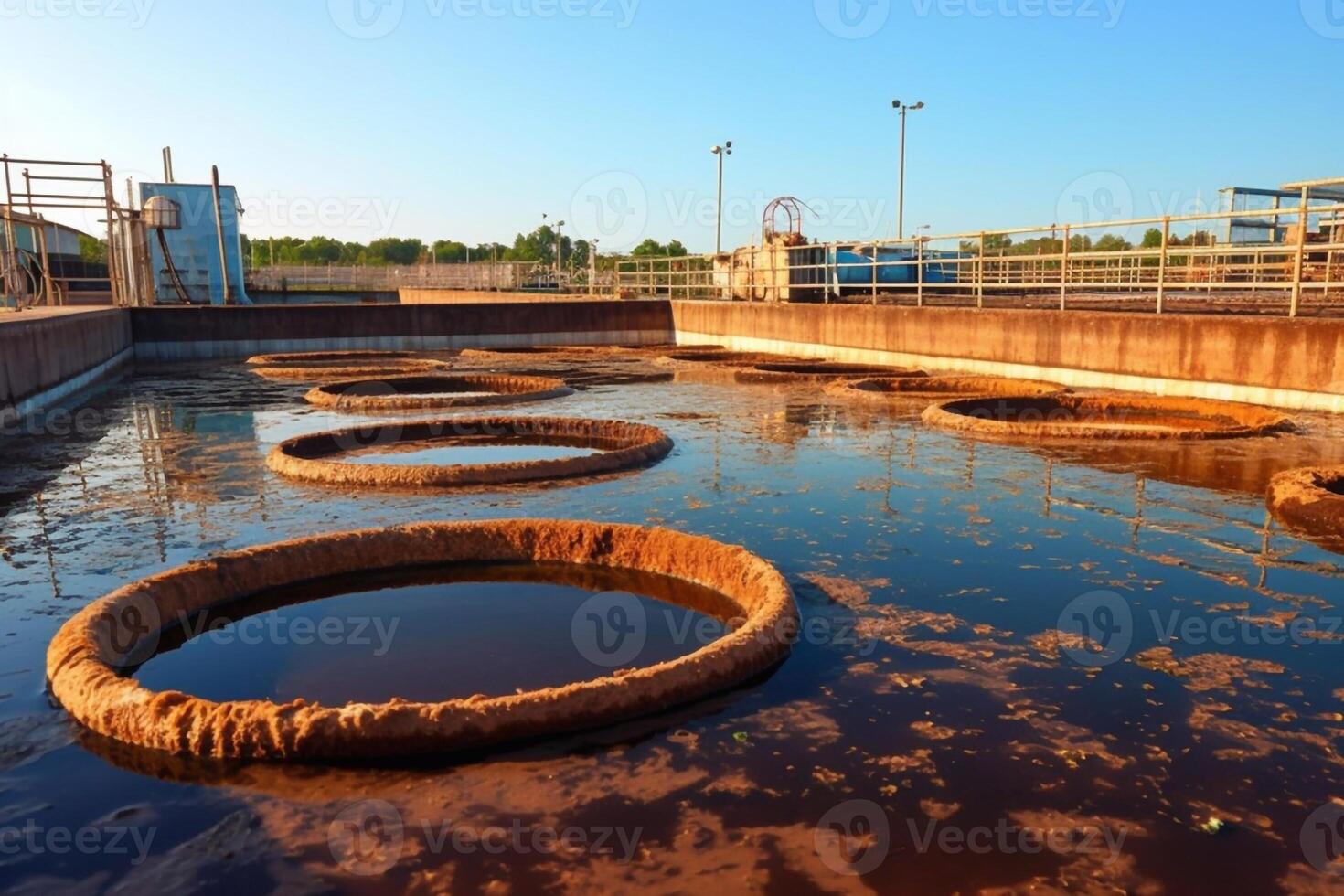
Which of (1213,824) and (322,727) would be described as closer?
(1213,824)

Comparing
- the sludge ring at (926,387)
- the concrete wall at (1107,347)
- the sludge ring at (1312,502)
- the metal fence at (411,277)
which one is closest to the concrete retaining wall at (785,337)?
the concrete wall at (1107,347)

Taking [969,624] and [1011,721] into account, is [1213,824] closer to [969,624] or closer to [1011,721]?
[1011,721]

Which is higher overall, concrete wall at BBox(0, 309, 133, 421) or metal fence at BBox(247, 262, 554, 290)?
metal fence at BBox(247, 262, 554, 290)

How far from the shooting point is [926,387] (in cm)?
1261

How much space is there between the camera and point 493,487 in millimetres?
7250

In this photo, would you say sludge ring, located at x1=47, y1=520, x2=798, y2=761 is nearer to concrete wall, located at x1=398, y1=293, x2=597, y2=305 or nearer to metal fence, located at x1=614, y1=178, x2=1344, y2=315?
metal fence, located at x1=614, y1=178, x2=1344, y2=315

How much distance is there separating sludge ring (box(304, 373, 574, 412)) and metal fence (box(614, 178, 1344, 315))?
4.68 metres

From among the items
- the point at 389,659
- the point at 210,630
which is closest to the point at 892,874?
the point at 389,659

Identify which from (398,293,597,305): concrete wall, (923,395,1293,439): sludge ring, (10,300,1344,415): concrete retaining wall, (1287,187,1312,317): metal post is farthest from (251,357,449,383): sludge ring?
(398,293,597,305): concrete wall

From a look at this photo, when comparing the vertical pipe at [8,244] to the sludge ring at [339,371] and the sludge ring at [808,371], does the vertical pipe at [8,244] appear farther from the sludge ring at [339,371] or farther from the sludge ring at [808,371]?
the sludge ring at [808,371]

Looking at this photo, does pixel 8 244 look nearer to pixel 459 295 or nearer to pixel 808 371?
pixel 808 371

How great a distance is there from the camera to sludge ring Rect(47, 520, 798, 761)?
3215 millimetres

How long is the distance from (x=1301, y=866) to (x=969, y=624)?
1.79 metres

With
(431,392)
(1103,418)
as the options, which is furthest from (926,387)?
(431,392)
